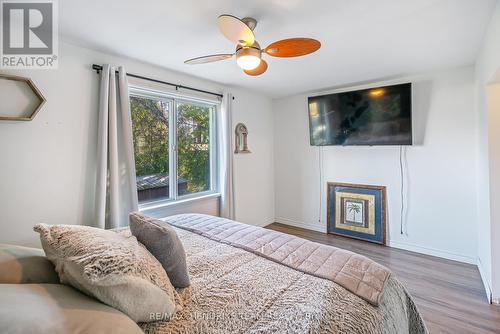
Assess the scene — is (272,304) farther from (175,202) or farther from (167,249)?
(175,202)

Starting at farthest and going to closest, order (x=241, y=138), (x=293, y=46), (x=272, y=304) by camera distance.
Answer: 1. (x=241, y=138)
2. (x=293, y=46)
3. (x=272, y=304)

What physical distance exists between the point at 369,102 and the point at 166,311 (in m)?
3.36

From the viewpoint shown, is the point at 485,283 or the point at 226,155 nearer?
the point at 485,283

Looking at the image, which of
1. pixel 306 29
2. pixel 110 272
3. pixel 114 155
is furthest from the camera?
pixel 114 155

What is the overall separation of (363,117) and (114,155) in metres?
3.09

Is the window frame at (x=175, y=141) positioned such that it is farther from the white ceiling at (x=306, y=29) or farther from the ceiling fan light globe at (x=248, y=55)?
the ceiling fan light globe at (x=248, y=55)

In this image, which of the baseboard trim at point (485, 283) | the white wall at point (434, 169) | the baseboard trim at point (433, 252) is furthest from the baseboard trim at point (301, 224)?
the baseboard trim at point (485, 283)

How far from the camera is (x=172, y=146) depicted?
309cm

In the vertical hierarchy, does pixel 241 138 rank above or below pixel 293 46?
below

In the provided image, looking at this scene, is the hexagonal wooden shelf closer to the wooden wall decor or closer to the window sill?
the window sill

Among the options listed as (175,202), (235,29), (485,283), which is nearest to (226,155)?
(175,202)

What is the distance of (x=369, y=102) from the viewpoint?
130 inches

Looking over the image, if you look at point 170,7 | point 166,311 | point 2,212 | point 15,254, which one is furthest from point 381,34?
point 2,212

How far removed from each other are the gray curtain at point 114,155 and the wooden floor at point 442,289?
9.27 ft
